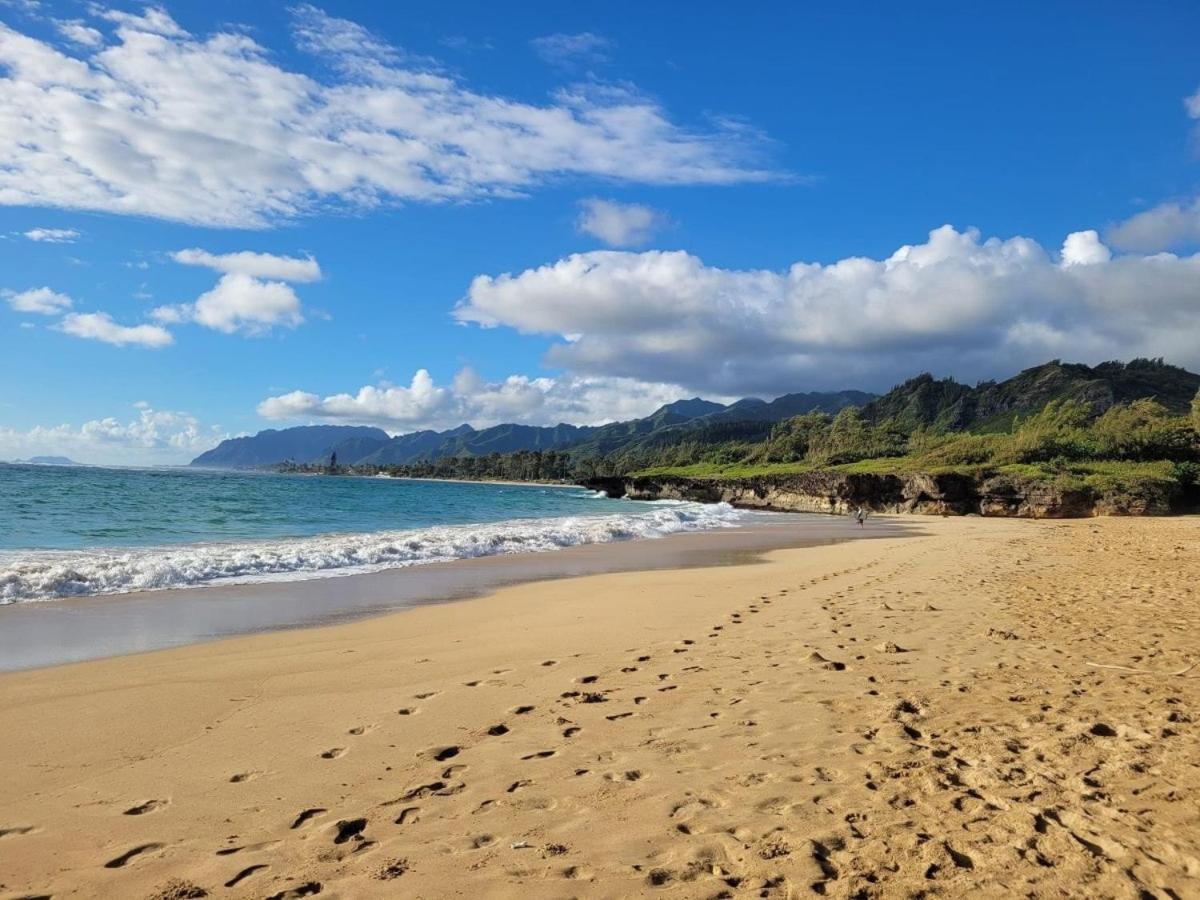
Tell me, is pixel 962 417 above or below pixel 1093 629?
Answer: above

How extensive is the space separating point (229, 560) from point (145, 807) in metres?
13.6

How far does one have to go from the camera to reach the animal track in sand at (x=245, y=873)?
11.4 feet

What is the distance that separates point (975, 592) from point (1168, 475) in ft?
177

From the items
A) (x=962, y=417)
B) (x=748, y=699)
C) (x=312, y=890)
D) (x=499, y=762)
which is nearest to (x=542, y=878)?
(x=312, y=890)

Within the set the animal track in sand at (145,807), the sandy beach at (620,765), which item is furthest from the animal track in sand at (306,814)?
the animal track in sand at (145,807)

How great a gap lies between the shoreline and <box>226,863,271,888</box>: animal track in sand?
612 centimetres

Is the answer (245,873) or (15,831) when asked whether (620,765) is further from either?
(15,831)

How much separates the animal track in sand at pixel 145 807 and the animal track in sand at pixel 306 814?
3.17 ft

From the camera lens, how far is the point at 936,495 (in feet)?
201

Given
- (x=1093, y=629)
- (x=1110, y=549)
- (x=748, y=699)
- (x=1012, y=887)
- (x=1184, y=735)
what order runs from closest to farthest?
(x=1012, y=887), (x=1184, y=735), (x=748, y=699), (x=1093, y=629), (x=1110, y=549)

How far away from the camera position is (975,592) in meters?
12.8

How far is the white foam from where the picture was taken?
1295 centimetres

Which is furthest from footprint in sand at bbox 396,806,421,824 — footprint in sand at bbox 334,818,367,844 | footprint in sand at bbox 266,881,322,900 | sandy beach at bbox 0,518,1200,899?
footprint in sand at bbox 266,881,322,900

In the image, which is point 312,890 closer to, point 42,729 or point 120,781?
point 120,781
